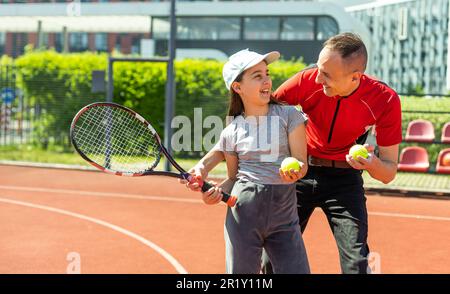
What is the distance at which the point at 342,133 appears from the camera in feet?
12.5

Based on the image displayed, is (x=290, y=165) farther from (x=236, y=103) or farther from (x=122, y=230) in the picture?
(x=122, y=230)

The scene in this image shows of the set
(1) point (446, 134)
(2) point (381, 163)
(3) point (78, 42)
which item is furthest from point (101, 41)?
(2) point (381, 163)

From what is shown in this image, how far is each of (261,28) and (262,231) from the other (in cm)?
2187

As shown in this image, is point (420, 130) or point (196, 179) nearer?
point (196, 179)

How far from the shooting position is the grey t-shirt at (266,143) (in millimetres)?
3533

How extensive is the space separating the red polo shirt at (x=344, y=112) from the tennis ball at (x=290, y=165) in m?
0.54

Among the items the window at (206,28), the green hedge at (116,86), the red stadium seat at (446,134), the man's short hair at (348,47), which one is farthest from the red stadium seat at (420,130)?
the window at (206,28)

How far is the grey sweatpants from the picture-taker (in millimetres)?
3490

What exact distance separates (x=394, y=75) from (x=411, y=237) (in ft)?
235

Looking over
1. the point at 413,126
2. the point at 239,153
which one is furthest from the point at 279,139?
the point at 413,126

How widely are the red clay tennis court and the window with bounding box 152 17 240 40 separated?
1429 centimetres

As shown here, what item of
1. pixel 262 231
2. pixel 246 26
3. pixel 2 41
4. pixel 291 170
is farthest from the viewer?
pixel 2 41

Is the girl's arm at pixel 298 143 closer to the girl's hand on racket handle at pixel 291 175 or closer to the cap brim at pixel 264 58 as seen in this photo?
the girl's hand on racket handle at pixel 291 175

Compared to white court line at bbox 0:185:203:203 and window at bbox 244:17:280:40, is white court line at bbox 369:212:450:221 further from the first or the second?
window at bbox 244:17:280:40
